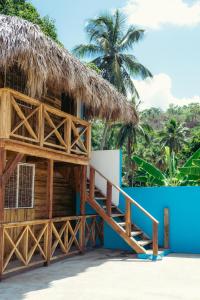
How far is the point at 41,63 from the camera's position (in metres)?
8.01

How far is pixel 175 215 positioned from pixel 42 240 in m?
3.64

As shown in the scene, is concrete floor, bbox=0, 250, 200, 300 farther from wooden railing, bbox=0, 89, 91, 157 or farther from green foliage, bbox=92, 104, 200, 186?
green foliage, bbox=92, 104, 200, 186

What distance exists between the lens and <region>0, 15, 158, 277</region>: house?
7.86m

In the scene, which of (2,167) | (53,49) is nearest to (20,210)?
(2,167)

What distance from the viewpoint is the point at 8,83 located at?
384 inches

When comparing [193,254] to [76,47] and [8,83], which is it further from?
[76,47]

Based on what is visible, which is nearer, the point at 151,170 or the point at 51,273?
the point at 51,273

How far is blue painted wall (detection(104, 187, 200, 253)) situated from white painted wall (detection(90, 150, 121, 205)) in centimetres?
83

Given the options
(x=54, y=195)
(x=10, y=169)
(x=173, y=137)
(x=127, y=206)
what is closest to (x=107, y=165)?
(x=54, y=195)

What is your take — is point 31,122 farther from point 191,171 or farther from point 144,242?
point 191,171

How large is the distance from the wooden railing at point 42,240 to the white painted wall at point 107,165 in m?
1.04

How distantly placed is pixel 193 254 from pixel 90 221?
3112 millimetres

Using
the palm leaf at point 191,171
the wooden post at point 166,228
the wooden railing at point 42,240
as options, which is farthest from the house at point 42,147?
the palm leaf at point 191,171

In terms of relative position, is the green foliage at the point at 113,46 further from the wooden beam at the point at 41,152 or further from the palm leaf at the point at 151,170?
Answer: the wooden beam at the point at 41,152
